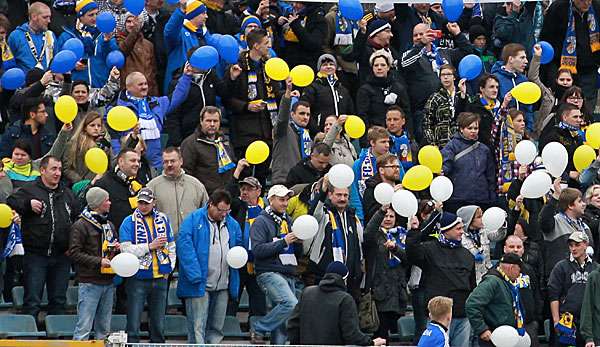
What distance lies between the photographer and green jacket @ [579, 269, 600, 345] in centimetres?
1706

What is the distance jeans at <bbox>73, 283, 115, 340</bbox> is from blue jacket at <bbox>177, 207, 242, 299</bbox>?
26.5 inches

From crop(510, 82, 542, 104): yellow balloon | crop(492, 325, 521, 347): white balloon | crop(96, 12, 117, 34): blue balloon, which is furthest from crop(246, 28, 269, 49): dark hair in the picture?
crop(492, 325, 521, 347): white balloon

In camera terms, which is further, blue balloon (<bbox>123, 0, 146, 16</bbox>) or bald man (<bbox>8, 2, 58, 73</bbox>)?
bald man (<bbox>8, 2, 58, 73</bbox>)

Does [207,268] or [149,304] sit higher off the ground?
[207,268]

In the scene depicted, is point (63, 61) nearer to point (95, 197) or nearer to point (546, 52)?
point (95, 197)

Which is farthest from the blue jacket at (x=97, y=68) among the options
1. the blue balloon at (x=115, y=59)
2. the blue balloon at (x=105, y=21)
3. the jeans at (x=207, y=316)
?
the jeans at (x=207, y=316)

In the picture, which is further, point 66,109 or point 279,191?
point 66,109

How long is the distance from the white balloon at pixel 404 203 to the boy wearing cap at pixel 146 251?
208 cm

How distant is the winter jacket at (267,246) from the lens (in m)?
17.4

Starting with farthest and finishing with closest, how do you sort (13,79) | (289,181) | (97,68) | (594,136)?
(97,68) → (13,79) → (594,136) → (289,181)

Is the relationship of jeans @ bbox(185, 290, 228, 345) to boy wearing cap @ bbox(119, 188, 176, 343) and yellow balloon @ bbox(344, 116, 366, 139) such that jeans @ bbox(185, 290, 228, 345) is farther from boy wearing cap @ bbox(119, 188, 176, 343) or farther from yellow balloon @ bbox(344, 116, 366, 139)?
yellow balloon @ bbox(344, 116, 366, 139)

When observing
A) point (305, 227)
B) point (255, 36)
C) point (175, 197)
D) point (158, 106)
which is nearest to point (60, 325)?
point (175, 197)

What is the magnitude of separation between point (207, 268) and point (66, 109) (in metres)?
2.28

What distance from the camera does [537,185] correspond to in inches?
699
